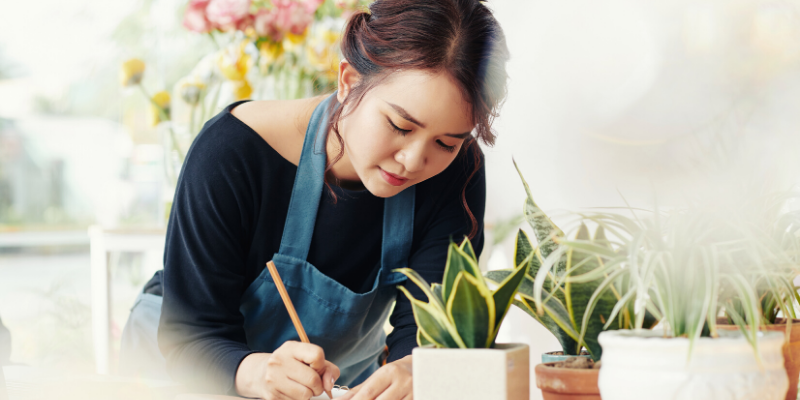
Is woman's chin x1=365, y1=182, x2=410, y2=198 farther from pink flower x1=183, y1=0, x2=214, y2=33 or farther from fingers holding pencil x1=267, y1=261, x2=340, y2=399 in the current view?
pink flower x1=183, y1=0, x2=214, y2=33

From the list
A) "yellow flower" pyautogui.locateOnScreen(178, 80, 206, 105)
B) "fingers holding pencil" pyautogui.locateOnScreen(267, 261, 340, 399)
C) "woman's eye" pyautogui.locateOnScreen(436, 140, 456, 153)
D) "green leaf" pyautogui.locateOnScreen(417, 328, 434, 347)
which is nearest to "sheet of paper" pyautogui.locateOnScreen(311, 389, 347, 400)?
"fingers holding pencil" pyautogui.locateOnScreen(267, 261, 340, 399)

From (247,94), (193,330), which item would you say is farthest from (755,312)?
(247,94)

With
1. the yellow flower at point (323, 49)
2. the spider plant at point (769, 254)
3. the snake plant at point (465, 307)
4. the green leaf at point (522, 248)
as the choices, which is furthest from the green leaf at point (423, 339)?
the yellow flower at point (323, 49)

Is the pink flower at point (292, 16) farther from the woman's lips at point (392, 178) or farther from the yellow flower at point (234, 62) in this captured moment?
the woman's lips at point (392, 178)

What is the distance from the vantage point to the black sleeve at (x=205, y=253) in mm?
832

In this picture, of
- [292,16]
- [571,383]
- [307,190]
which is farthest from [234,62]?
[571,383]

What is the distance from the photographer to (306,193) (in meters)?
0.94

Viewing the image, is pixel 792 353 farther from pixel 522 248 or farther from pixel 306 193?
pixel 306 193

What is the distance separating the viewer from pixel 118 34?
7.30ft

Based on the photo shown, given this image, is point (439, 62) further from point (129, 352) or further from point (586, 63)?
point (586, 63)

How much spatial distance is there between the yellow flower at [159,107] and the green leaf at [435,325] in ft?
3.59

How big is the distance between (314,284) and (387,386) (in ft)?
1.03

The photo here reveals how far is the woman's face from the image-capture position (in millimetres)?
722

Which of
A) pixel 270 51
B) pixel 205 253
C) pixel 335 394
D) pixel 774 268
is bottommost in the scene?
pixel 335 394
